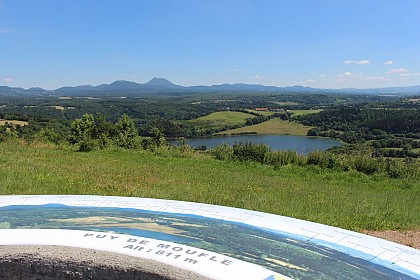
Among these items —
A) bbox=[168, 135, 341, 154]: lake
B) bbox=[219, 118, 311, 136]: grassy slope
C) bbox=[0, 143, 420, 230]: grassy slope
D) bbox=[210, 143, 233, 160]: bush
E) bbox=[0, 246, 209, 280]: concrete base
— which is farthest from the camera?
bbox=[219, 118, 311, 136]: grassy slope

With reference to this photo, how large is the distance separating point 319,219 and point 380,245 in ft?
8.06

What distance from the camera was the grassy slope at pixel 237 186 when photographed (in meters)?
5.93

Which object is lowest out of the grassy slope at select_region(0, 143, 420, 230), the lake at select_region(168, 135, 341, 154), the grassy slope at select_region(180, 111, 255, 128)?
the grassy slope at select_region(180, 111, 255, 128)

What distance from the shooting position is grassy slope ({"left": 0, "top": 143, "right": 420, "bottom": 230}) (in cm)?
593

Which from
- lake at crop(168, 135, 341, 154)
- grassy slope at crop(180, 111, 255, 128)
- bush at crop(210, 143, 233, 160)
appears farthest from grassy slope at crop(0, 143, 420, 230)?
grassy slope at crop(180, 111, 255, 128)

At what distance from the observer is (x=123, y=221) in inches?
136

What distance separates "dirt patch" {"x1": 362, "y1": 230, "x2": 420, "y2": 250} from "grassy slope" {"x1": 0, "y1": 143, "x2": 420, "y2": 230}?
0.17m

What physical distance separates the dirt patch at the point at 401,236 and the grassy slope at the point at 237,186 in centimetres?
17

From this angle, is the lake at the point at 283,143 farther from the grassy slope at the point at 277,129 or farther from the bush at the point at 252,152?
the grassy slope at the point at 277,129

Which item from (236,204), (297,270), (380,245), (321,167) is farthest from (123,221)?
(321,167)

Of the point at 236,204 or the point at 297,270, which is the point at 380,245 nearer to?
the point at 297,270

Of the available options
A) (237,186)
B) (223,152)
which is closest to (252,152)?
(223,152)

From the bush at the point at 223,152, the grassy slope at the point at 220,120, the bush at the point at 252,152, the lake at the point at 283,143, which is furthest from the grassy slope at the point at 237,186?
the grassy slope at the point at 220,120

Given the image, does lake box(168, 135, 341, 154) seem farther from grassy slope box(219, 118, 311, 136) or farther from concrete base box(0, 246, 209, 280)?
concrete base box(0, 246, 209, 280)
